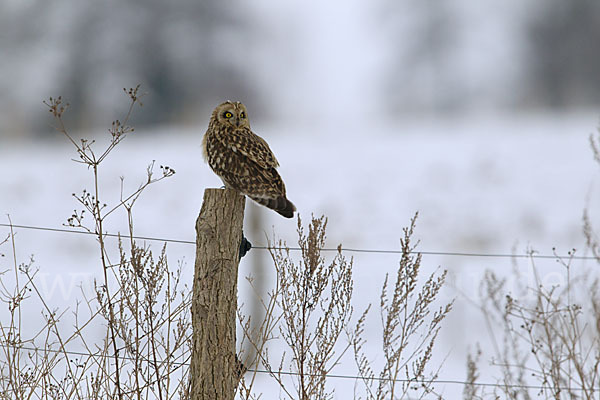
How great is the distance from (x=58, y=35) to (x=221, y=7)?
4.22 meters

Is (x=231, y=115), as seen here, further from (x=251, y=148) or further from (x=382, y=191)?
(x=382, y=191)

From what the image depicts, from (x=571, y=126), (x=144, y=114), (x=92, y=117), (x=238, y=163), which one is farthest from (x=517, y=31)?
(x=238, y=163)

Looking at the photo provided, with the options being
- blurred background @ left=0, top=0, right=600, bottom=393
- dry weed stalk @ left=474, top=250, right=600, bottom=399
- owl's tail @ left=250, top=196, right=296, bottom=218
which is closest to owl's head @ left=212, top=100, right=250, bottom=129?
owl's tail @ left=250, top=196, right=296, bottom=218

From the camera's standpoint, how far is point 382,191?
11.9m

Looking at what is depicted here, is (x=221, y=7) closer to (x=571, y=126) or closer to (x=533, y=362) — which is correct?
(x=571, y=126)

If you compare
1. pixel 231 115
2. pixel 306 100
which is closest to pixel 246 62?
pixel 306 100

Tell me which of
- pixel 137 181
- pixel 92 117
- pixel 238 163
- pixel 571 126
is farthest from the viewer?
pixel 92 117

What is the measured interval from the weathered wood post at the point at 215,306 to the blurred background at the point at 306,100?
8074 millimetres

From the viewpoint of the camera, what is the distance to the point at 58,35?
18.5 metres

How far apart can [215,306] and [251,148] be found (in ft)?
2.92

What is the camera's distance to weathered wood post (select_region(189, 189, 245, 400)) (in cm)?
273

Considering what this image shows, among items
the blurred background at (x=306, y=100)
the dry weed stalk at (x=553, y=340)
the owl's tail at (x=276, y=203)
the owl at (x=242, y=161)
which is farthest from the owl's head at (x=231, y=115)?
the blurred background at (x=306, y=100)

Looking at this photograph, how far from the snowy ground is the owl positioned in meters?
2.89

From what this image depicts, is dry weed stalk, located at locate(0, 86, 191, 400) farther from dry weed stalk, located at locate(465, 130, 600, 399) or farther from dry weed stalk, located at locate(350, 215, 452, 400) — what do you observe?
dry weed stalk, located at locate(465, 130, 600, 399)
